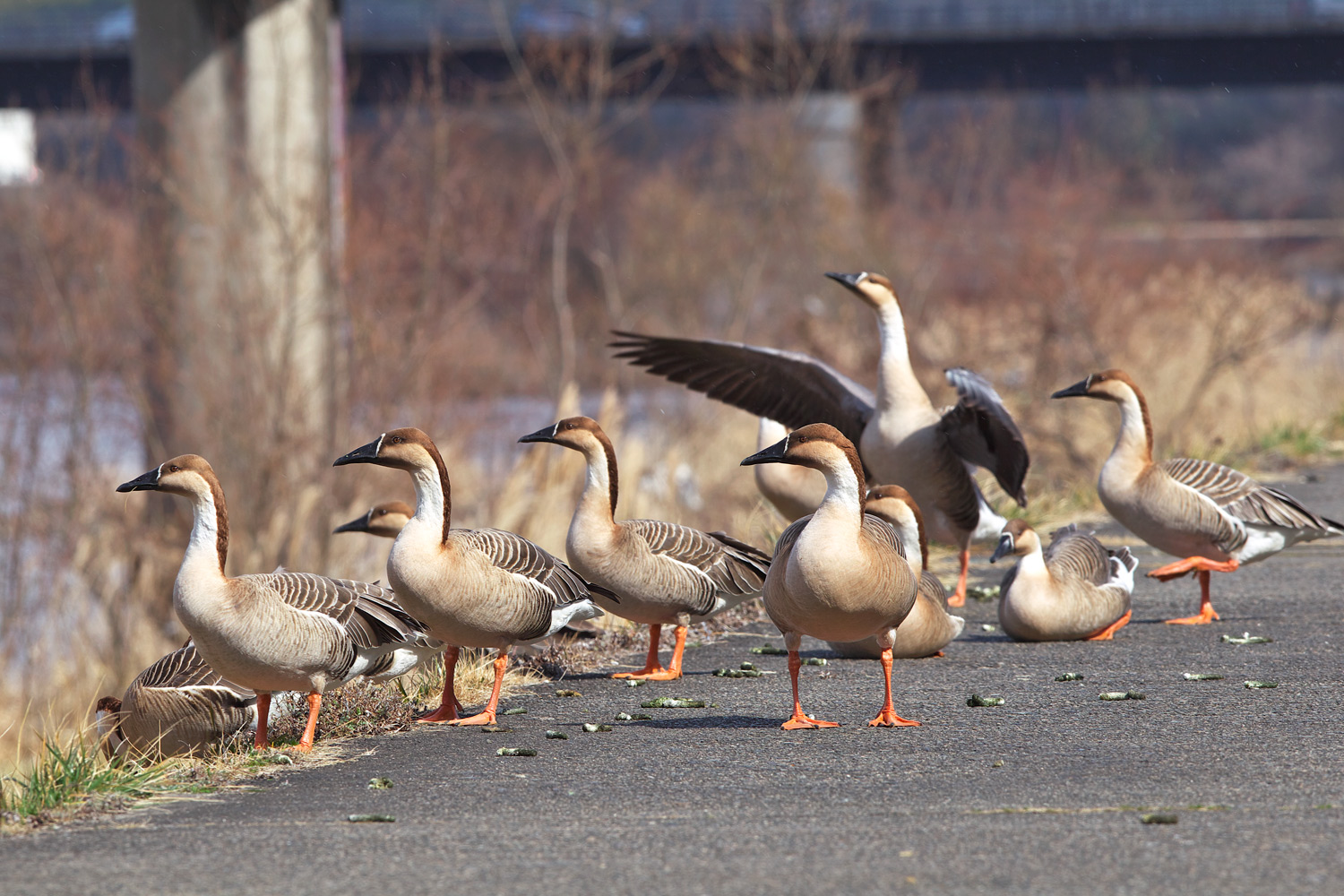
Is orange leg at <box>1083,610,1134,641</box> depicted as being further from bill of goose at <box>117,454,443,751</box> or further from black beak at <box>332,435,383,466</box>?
black beak at <box>332,435,383,466</box>

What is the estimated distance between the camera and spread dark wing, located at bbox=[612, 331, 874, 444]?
890 cm

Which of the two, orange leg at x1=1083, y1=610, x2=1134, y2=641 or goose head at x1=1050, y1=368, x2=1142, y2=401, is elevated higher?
goose head at x1=1050, y1=368, x2=1142, y2=401

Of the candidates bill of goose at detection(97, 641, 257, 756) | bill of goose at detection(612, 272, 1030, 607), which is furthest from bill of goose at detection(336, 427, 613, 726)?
bill of goose at detection(612, 272, 1030, 607)

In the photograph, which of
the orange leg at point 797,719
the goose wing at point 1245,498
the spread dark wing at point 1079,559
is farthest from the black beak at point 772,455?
the goose wing at point 1245,498

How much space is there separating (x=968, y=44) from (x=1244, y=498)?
23.0 meters

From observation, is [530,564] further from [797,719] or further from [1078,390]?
[1078,390]

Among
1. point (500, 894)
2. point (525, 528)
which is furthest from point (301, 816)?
point (525, 528)

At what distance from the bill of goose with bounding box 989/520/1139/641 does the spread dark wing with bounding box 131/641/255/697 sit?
11.2 feet

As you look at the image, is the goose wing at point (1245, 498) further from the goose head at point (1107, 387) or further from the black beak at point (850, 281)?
the black beak at point (850, 281)

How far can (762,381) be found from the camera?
917 cm

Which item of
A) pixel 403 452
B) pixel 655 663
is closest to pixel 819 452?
pixel 403 452

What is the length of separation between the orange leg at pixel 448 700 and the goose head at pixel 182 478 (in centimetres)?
112

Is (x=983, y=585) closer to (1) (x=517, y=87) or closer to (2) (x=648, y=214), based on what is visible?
(1) (x=517, y=87)

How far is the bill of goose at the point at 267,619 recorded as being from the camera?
4836mm
